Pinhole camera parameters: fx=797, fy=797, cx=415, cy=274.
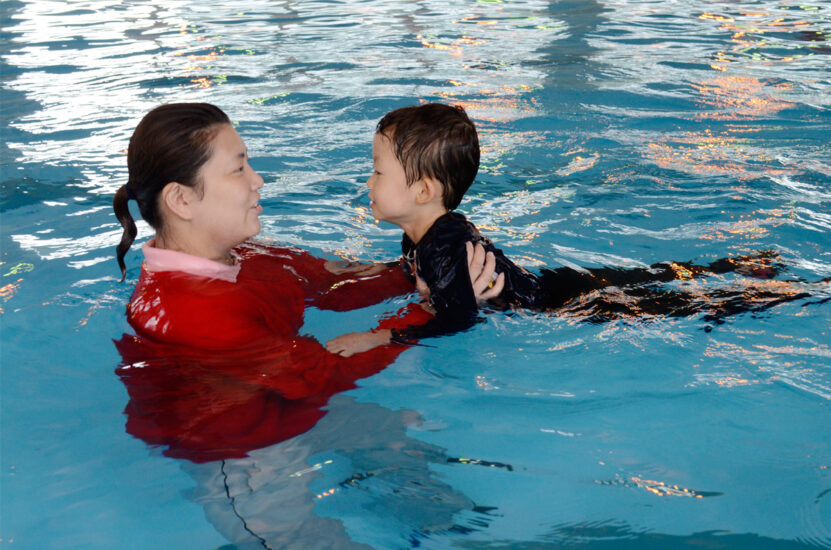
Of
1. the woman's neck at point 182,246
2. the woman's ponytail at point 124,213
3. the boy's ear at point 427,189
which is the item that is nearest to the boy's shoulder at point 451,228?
the boy's ear at point 427,189

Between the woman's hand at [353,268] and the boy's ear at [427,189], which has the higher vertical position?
the boy's ear at [427,189]

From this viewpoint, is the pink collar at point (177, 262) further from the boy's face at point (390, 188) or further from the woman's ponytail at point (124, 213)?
the boy's face at point (390, 188)

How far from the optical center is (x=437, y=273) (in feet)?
10.4

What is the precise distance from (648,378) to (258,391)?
1.50 meters

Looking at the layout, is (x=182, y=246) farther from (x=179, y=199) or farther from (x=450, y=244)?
(x=450, y=244)

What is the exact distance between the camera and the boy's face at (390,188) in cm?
338

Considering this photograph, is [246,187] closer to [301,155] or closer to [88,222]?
[88,222]

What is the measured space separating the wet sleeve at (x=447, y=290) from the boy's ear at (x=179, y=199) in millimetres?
942

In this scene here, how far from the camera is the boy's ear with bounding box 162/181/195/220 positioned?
2.68 m

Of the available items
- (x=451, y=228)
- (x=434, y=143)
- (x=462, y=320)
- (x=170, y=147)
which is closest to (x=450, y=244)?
(x=451, y=228)

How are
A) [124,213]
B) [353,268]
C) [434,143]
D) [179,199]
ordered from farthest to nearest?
[353,268], [434,143], [124,213], [179,199]

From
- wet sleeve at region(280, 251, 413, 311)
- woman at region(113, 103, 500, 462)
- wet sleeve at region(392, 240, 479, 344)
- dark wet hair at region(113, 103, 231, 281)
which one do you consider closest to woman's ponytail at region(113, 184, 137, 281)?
woman at region(113, 103, 500, 462)

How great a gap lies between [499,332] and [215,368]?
50.6 inches

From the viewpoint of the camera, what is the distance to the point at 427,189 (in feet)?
11.1
